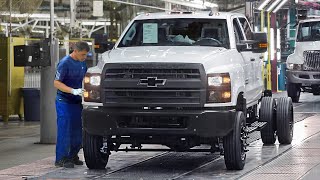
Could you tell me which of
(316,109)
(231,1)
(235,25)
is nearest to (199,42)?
(235,25)

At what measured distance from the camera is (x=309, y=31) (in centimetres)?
2648

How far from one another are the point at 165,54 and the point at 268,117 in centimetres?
342

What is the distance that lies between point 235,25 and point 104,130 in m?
3.14

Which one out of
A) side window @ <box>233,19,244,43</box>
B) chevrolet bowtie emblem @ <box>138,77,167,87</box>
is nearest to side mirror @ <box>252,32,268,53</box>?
side window @ <box>233,19,244,43</box>

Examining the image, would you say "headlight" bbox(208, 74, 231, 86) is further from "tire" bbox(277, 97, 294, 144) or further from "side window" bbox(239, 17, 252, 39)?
"tire" bbox(277, 97, 294, 144)

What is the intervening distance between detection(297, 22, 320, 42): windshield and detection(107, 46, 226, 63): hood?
48.5 feet

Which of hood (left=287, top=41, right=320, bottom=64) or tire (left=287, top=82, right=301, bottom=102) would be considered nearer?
hood (left=287, top=41, right=320, bottom=64)

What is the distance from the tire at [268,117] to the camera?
1407 centimetres

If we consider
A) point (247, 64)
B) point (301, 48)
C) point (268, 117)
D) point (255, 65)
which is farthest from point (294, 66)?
point (247, 64)

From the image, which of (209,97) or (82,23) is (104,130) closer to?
(209,97)

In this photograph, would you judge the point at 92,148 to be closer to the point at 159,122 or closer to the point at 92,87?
the point at 92,87

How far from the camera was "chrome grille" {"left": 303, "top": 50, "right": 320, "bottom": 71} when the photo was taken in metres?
25.6

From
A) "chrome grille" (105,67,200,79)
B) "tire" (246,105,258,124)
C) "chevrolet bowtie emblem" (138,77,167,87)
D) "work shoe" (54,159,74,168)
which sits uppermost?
"chrome grille" (105,67,200,79)

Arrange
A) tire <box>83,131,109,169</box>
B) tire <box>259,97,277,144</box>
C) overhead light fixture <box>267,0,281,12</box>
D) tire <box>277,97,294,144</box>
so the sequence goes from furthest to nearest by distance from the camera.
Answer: overhead light fixture <box>267,0,281,12</box> < tire <box>277,97,294,144</box> < tire <box>259,97,277,144</box> < tire <box>83,131,109,169</box>
